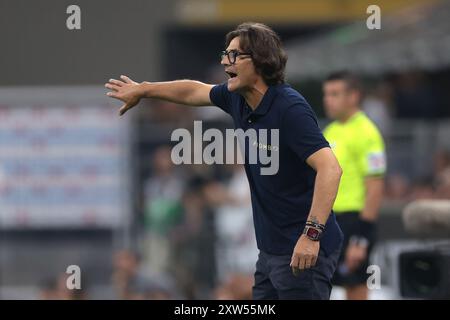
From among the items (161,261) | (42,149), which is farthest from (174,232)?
(42,149)

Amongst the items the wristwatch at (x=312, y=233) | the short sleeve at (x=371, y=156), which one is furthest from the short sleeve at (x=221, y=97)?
the short sleeve at (x=371, y=156)

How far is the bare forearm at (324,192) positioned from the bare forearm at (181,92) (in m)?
1.09

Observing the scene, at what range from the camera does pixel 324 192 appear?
25.0 ft

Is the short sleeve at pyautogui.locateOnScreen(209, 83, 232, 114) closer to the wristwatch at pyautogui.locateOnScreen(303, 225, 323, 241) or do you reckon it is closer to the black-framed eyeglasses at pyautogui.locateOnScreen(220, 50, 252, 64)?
the black-framed eyeglasses at pyautogui.locateOnScreen(220, 50, 252, 64)

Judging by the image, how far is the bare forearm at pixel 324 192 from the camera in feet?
25.0

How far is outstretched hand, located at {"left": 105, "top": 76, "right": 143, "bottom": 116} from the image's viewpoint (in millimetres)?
8344

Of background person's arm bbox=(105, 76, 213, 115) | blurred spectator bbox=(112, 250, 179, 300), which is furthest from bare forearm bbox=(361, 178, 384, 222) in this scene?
background person's arm bbox=(105, 76, 213, 115)

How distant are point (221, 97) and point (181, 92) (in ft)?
0.99

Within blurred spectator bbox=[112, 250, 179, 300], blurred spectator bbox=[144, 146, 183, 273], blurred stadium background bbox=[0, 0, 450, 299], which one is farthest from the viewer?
blurred spectator bbox=[144, 146, 183, 273]

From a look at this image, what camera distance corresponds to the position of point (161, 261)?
16781 millimetres

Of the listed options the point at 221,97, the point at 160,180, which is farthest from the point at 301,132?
the point at 160,180

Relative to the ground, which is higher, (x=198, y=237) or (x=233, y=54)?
(x=233, y=54)

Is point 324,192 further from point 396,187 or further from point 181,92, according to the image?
point 396,187

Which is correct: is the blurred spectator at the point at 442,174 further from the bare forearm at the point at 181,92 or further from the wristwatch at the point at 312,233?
the wristwatch at the point at 312,233
